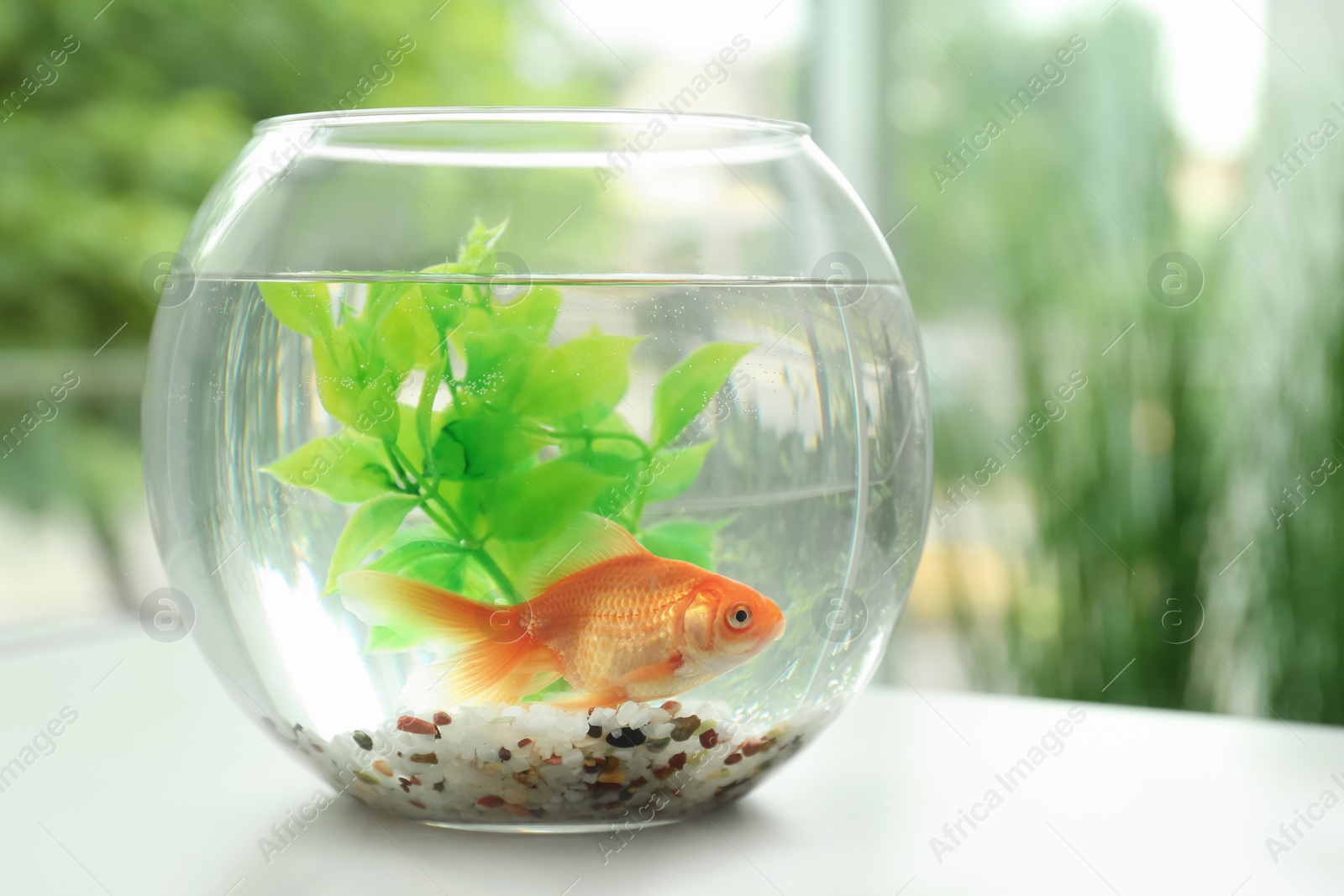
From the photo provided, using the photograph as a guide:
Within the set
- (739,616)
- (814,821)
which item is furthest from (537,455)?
(814,821)

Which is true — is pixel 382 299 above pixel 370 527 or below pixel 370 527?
above

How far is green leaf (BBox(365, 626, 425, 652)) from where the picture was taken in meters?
0.56

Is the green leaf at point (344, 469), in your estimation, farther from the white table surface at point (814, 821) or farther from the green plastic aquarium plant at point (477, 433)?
the white table surface at point (814, 821)

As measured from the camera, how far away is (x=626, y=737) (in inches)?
22.7

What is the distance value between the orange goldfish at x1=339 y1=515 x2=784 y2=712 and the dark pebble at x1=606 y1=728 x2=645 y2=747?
0.02 meters

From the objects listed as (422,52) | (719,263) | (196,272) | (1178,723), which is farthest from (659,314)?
(422,52)

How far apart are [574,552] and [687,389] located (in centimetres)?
10

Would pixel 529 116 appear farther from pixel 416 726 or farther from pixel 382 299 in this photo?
pixel 416 726

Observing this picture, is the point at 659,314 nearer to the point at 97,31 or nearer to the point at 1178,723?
the point at 1178,723

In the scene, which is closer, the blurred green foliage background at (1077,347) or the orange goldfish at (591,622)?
the orange goldfish at (591,622)

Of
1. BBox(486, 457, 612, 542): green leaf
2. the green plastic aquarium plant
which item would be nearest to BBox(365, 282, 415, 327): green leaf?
the green plastic aquarium plant

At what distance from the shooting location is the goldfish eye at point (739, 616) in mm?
546

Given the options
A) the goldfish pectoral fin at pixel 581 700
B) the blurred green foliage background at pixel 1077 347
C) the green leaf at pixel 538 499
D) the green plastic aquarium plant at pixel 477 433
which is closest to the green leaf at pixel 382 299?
the green plastic aquarium plant at pixel 477 433

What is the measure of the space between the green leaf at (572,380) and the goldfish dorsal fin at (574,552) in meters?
0.05
